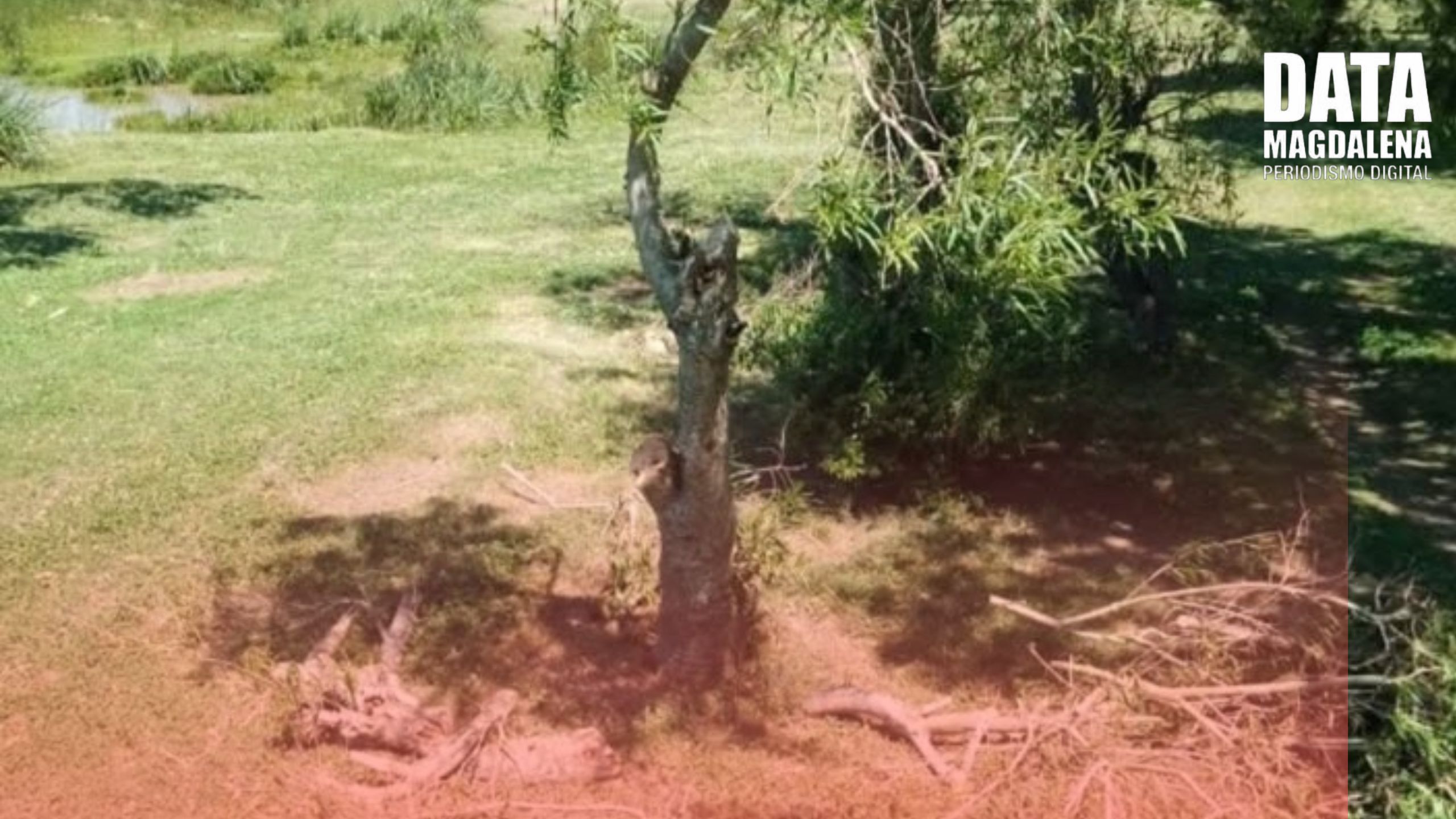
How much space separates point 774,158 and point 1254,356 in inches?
271

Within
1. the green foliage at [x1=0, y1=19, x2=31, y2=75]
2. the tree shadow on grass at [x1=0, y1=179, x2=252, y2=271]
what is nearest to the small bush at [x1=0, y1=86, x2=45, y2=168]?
the tree shadow on grass at [x1=0, y1=179, x2=252, y2=271]

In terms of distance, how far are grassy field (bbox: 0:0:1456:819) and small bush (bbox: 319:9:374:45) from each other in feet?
33.6

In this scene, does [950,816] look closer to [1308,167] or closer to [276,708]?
[276,708]

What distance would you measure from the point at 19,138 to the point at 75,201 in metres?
2.13

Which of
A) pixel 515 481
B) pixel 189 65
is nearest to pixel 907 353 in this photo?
pixel 515 481

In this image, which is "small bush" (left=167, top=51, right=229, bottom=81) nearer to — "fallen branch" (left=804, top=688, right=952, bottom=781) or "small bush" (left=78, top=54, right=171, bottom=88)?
"small bush" (left=78, top=54, right=171, bottom=88)

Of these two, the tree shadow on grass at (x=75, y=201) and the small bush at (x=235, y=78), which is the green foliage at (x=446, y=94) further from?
the tree shadow on grass at (x=75, y=201)

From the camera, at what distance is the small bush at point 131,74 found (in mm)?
20984

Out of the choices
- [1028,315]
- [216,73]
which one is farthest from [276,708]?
[216,73]

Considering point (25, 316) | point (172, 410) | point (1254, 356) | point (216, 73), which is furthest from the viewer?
point (216, 73)

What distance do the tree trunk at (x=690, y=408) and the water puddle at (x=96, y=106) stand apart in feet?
46.0

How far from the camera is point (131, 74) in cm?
2109

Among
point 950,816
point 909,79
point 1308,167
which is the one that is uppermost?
point 909,79

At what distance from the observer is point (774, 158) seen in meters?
15.2
